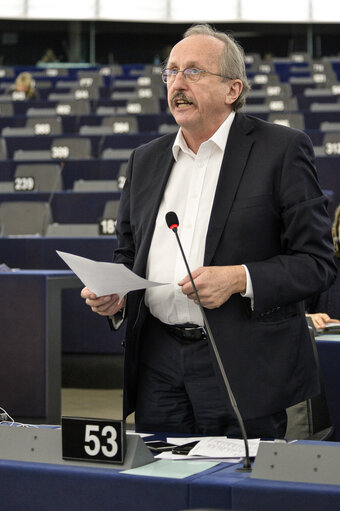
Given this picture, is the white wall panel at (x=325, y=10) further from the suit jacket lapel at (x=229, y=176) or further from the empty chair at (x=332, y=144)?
the suit jacket lapel at (x=229, y=176)

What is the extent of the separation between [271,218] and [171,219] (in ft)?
0.91

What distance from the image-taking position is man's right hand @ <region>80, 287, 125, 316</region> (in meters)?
1.88

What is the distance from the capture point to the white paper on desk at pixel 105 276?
172 cm

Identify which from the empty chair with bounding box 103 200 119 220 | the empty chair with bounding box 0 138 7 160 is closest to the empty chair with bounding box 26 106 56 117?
the empty chair with bounding box 0 138 7 160

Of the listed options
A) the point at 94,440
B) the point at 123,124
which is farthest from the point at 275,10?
the point at 94,440

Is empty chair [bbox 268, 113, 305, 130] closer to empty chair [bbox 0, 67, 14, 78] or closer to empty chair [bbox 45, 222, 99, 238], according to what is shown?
empty chair [bbox 45, 222, 99, 238]

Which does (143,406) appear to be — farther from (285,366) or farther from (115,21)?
(115,21)

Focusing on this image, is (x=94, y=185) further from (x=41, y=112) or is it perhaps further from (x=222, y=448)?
(x=222, y=448)

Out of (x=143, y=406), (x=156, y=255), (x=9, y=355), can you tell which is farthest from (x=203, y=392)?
(x=9, y=355)

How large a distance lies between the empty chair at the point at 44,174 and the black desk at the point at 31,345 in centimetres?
364

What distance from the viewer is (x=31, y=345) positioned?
376cm

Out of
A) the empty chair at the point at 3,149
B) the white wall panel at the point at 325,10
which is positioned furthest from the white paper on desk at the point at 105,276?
the white wall panel at the point at 325,10

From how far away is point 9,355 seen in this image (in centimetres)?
378

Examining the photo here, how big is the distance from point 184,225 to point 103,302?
0.23 metres
